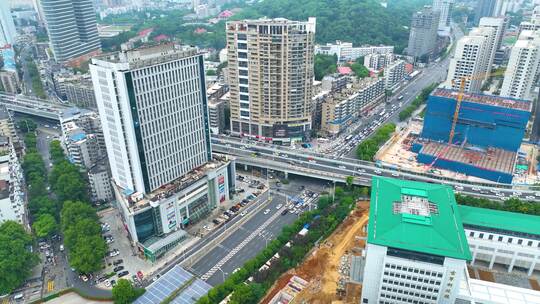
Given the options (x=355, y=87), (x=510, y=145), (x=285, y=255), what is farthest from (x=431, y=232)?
(x=355, y=87)

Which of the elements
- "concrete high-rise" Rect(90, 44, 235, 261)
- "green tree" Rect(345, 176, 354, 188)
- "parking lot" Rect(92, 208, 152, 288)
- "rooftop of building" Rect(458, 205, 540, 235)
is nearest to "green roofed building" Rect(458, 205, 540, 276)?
"rooftop of building" Rect(458, 205, 540, 235)

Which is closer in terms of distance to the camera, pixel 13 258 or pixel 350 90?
pixel 13 258

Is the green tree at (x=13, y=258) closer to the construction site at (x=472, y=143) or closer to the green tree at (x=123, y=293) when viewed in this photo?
the green tree at (x=123, y=293)

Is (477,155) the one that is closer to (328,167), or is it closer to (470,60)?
(328,167)

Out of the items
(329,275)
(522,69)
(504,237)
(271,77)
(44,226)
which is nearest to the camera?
(504,237)

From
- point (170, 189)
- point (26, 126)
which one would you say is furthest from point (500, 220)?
point (26, 126)

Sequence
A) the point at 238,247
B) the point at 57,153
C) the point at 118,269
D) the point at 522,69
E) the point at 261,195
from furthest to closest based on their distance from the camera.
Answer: the point at 522,69, the point at 57,153, the point at 261,195, the point at 238,247, the point at 118,269

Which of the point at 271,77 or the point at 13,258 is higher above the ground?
the point at 271,77
